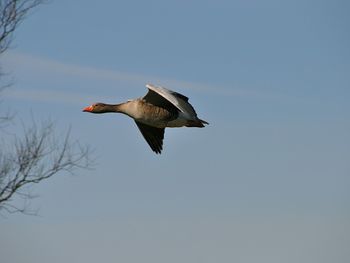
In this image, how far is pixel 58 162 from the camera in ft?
64.4

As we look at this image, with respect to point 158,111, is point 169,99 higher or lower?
lower

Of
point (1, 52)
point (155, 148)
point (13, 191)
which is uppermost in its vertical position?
point (1, 52)

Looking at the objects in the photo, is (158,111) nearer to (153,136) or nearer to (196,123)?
(196,123)

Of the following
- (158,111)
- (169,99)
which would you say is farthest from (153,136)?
(169,99)

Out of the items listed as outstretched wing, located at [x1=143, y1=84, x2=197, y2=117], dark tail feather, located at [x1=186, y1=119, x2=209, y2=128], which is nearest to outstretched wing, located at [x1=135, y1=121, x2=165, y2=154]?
dark tail feather, located at [x1=186, y1=119, x2=209, y2=128]

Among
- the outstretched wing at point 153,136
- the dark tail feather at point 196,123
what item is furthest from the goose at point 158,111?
the outstretched wing at point 153,136

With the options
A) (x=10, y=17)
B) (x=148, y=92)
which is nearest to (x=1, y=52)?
(x=10, y=17)

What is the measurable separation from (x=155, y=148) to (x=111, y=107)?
1.37 meters

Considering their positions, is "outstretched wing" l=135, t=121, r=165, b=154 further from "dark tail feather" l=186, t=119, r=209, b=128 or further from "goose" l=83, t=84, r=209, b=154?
"dark tail feather" l=186, t=119, r=209, b=128

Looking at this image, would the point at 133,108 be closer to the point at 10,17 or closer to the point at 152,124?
the point at 152,124

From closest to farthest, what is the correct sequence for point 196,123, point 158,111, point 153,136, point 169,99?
point 169,99 → point 158,111 → point 196,123 → point 153,136

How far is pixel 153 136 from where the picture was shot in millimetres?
20234

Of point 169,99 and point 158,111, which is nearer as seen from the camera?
point 169,99

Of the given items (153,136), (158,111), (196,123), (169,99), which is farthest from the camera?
(153,136)
